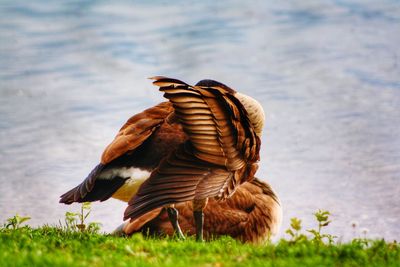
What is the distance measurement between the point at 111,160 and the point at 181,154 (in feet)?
2.83

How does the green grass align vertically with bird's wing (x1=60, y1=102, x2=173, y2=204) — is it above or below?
below

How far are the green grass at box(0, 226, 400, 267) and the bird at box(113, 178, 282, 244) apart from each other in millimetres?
1673

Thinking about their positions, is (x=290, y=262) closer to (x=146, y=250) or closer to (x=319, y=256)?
(x=319, y=256)

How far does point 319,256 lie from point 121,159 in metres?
2.78

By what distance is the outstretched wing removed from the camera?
6.72m

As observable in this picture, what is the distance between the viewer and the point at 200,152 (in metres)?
7.00

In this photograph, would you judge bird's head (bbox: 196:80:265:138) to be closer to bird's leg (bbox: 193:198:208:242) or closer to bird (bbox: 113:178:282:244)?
bird's leg (bbox: 193:198:208:242)

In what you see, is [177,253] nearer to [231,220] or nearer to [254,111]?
[254,111]

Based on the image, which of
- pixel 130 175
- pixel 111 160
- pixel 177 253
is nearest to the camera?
pixel 177 253

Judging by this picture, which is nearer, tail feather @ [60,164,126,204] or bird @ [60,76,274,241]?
bird @ [60,76,274,241]

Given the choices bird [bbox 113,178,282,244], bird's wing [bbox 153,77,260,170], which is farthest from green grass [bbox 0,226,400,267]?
bird [bbox 113,178,282,244]

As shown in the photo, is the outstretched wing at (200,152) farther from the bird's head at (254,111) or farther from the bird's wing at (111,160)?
the bird's wing at (111,160)

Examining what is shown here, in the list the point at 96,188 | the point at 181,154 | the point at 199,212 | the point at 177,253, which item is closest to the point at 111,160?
the point at 96,188

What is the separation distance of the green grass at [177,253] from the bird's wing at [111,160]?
71 centimetres
